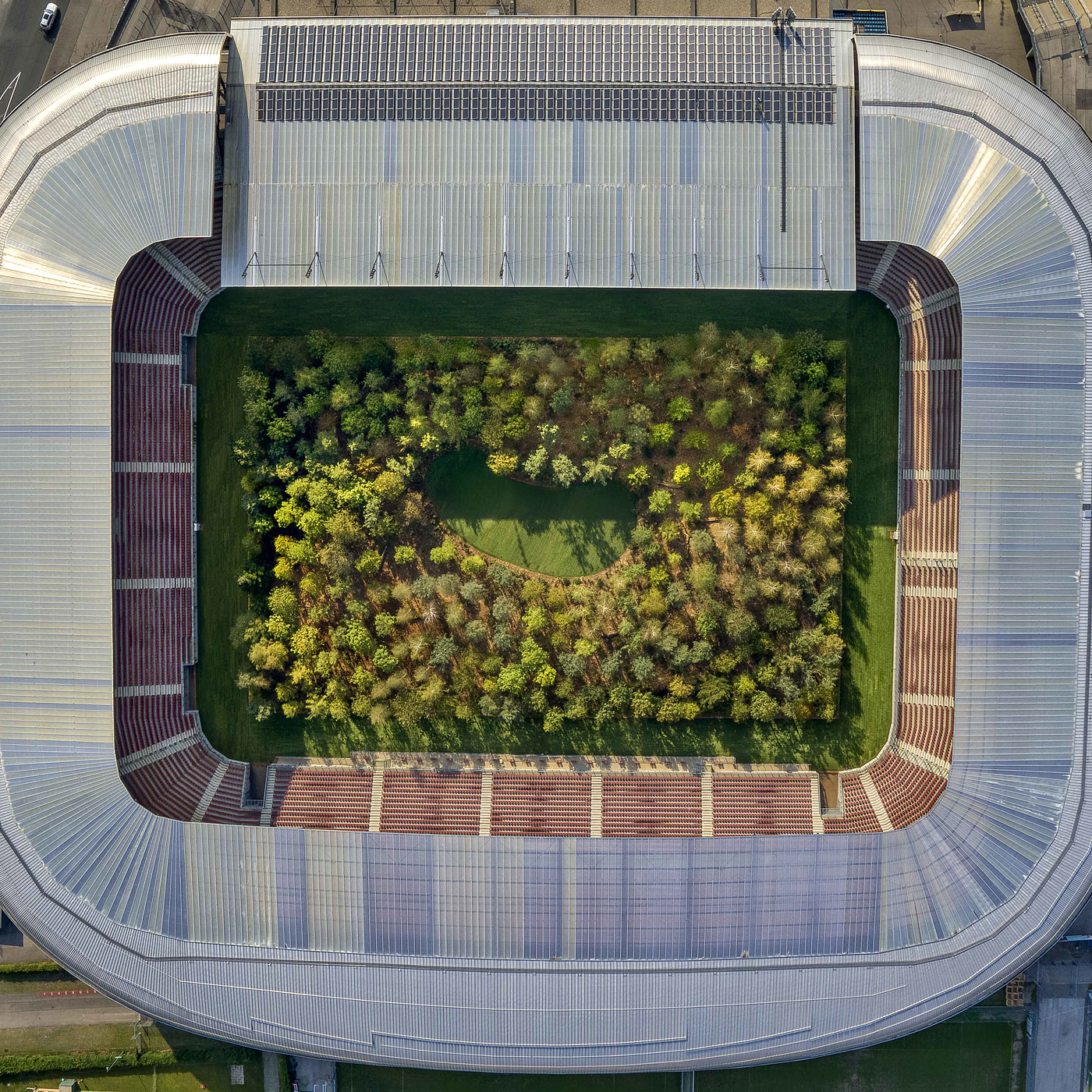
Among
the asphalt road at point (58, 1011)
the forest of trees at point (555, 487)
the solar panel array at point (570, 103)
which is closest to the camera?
the solar panel array at point (570, 103)

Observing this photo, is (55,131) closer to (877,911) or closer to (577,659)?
(577,659)

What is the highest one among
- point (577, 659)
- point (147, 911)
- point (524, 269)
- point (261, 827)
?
point (524, 269)

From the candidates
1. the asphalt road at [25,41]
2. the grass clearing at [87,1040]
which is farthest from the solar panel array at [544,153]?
the grass clearing at [87,1040]

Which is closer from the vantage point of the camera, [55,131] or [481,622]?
[55,131]

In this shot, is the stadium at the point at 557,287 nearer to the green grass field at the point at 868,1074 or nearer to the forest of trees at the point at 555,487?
the forest of trees at the point at 555,487

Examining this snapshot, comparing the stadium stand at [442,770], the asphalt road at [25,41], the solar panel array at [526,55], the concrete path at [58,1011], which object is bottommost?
the concrete path at [58,1011]

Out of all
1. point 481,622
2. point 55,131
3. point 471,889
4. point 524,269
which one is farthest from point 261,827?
point 55,131
